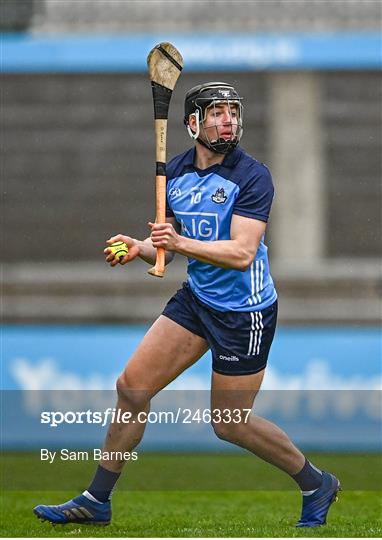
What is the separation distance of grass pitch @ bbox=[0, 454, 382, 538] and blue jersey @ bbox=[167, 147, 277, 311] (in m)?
1.17

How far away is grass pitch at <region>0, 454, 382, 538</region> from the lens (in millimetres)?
6301

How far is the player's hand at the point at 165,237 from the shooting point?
5.78 m

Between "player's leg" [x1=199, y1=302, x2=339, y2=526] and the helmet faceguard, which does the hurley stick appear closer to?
the helmet faceguard

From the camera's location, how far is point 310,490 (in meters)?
6.36

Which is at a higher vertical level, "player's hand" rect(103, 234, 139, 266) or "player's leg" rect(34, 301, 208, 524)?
"player's hand" rect(103, 234, 139, 266)

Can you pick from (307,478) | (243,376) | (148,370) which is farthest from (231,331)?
(307,478)

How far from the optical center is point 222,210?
6031 mm

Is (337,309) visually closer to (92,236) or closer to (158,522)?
(92,236)

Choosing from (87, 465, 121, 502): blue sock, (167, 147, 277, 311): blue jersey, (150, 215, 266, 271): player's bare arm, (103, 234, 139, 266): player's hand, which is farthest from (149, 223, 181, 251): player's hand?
(87, 465, 121, 502): blue sock

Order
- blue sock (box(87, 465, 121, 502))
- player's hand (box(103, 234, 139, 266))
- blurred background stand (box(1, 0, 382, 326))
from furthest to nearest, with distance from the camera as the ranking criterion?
1. blurred background stand (box(1, 0, 382, 326))
2. blue sock (box(87, 465, 121, 502))
3. player's hand (box(103, 234, 139, 266))

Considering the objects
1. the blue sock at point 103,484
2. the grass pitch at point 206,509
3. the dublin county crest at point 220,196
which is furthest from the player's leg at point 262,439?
the dublin county crest at point 220,196

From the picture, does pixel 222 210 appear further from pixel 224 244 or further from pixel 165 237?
pixel 165 237

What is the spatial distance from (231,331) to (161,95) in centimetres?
118

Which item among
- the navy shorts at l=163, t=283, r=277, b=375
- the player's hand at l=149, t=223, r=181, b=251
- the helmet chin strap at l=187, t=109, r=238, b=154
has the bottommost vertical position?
the navy shorts at l=163, t=283, r=277, b=375
